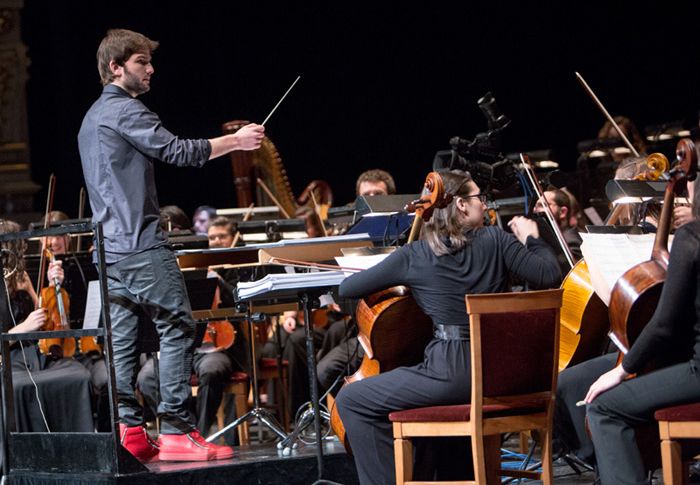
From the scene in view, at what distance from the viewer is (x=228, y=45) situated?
8.84 metres

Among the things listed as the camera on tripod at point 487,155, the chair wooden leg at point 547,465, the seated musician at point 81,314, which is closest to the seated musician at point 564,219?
the camera on tripod at point 487,155

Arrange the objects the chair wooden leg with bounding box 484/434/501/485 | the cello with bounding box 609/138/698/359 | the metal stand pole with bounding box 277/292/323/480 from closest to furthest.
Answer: the cello with bounding box 609/138/698/359 < the chair wooden leg with bounding box 484/434/501/485 < the metal stand pole with bounding box 277/292/323/480

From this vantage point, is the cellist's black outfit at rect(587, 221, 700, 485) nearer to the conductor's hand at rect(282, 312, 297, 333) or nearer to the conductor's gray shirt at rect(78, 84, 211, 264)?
the conductor's gray shirt at rect(78, 84, 211, 264)

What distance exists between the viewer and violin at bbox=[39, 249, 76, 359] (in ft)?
15.3

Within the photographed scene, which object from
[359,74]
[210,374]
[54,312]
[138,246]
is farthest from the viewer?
[359,74]

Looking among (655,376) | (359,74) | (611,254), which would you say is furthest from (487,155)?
(359,74)

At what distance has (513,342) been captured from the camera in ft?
9.64

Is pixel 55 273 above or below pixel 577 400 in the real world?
above

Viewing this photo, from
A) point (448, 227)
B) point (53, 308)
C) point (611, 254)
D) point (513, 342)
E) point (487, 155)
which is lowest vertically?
point (513, 342)

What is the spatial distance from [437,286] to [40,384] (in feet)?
6.92

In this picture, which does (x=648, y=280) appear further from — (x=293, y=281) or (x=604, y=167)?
(x=604, y=167)

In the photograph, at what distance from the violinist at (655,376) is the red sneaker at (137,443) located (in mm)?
1647

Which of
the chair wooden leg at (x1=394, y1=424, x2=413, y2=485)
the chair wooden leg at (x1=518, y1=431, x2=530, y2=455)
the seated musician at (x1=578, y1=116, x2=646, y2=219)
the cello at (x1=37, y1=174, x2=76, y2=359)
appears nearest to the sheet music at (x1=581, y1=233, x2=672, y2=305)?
the chair wooden leg at (x1=394, y1=424, x2=413, y2=485)

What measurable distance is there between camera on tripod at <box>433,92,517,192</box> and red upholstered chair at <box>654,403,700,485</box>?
1.45 metres
